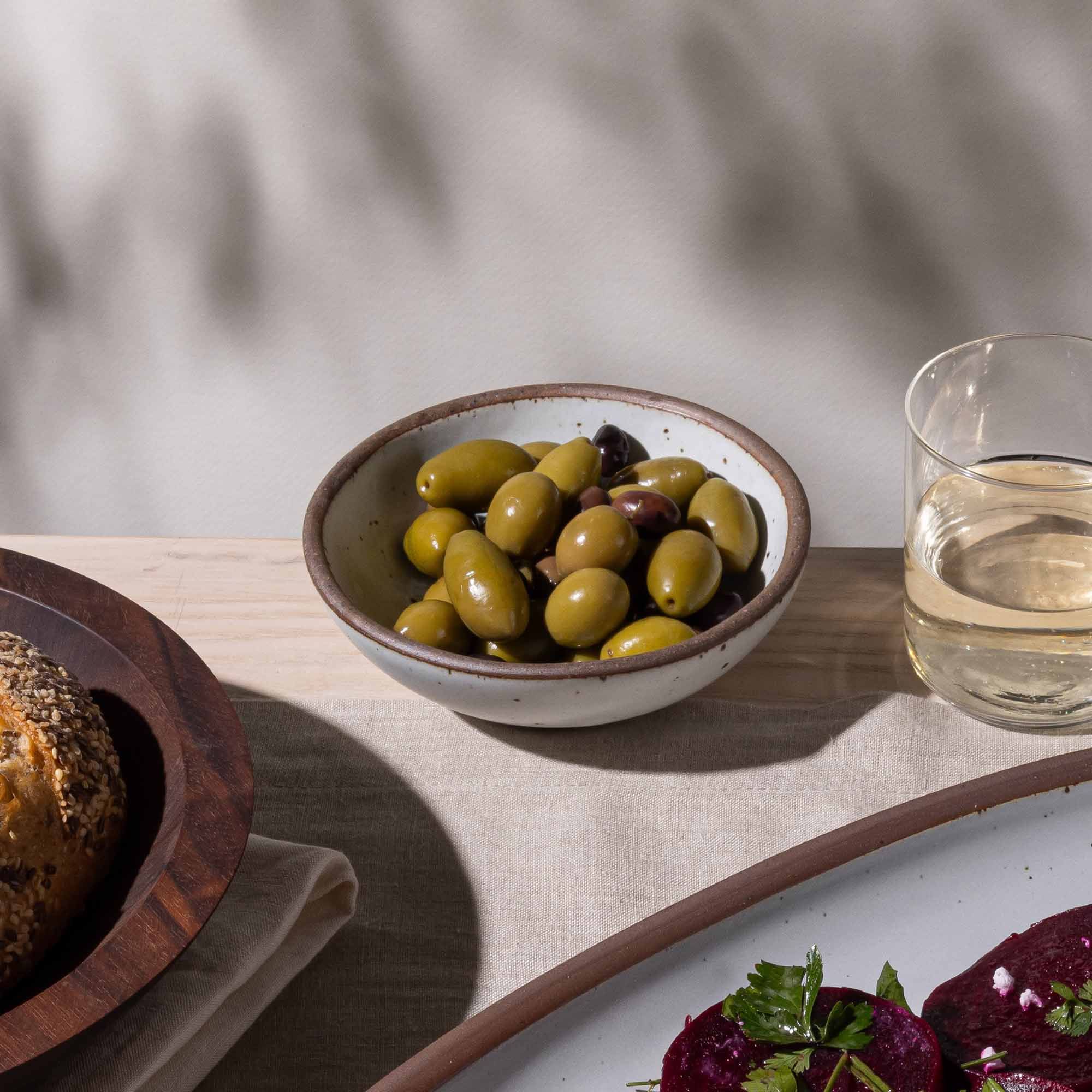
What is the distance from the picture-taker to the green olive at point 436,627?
65 cm

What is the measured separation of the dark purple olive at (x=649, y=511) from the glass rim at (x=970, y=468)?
137 millimetres

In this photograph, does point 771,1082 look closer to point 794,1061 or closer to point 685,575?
point 794,1061

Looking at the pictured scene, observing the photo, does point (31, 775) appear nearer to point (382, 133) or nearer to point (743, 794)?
point (743, 794)

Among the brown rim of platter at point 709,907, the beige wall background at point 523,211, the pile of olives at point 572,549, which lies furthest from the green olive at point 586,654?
the beige wall background at point 523,211

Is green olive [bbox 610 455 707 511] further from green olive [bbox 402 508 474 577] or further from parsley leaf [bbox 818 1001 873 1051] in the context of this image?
parsley leaf [bbox 818 1001 873 1051]

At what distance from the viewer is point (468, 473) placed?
71 cm

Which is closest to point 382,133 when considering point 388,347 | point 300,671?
point 388,347

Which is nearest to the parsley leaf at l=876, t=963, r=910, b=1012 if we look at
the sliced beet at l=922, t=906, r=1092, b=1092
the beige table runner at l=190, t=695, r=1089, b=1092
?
the sliced beet at l=922, t=906, r=1092, b=1092

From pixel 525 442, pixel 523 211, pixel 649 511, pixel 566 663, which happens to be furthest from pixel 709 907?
pixel 523 211

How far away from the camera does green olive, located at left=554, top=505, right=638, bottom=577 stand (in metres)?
0.64

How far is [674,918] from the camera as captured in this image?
402 millimetres

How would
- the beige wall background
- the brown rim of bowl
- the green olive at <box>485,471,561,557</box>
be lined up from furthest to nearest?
the beige wall background → the green olive at <box>485,471,561,557</box> → the brown rim of bowl

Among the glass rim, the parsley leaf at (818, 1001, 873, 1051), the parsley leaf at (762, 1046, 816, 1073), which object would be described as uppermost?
the glass rim

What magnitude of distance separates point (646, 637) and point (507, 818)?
0.38ft
